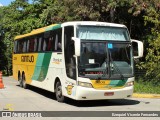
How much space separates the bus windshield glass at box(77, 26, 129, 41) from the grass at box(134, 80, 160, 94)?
19.7ft

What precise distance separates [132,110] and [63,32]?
4.39 meters

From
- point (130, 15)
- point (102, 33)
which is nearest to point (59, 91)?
point (102, 33)

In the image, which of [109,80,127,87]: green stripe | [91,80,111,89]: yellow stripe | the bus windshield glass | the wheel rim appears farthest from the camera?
the wheel rim

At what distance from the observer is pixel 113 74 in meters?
14.5

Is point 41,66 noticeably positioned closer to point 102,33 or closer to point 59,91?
point 59,91

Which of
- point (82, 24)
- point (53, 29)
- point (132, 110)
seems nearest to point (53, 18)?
point (53, 29)

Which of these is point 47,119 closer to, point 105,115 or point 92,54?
point 105,115

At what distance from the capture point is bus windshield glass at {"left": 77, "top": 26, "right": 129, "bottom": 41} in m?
14.7

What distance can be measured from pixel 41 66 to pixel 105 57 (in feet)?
17.6

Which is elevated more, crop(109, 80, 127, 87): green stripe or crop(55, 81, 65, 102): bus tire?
crop(109, 80, 127, 87): green stripe

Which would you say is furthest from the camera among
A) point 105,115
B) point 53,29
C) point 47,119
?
point 53,29

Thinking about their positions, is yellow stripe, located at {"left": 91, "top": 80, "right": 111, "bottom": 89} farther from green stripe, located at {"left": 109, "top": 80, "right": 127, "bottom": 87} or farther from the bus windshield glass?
the bus windshield glass

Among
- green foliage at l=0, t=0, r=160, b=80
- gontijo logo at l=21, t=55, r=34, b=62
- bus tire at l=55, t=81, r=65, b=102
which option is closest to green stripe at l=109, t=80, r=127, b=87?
bus tire at l=55, t=81, r=65, b=102

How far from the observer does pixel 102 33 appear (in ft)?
49.3
